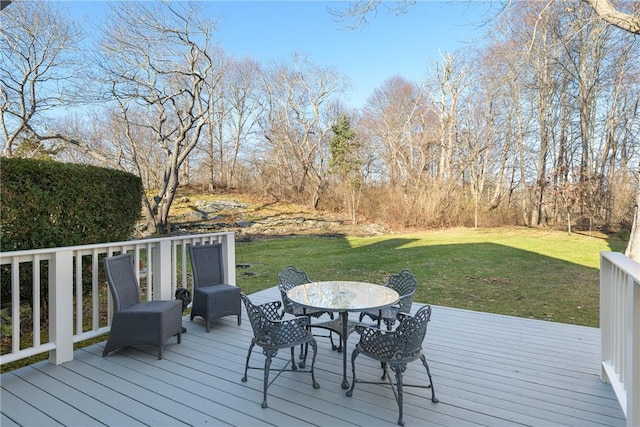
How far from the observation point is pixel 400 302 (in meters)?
3.15

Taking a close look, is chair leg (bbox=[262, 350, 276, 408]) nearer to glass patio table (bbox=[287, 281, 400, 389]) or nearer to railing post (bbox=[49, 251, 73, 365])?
glass patio table (bbox=[287, 281, 400, 389])

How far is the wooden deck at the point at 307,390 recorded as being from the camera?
223 centimetres

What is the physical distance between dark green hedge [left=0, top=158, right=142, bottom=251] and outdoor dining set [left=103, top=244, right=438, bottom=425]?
4.76ft

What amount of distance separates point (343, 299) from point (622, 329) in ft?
6.50

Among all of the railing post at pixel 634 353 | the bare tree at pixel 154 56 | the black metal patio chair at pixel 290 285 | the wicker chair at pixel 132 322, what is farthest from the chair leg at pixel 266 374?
the bare tree at pixel 154 56

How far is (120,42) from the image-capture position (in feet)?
34.2

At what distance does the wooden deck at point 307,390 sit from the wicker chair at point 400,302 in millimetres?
408

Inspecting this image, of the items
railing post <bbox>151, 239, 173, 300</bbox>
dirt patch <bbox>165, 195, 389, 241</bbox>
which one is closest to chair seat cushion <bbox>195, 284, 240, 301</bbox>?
railing post <bbox>151, 239, 173, 300</bbox>

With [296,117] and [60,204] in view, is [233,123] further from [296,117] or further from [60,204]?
[60,204]

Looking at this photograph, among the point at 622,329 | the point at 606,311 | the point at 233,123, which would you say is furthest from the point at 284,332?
the point at 233,123

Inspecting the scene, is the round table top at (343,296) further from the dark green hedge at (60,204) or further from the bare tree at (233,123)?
the bare tree at (233,123)

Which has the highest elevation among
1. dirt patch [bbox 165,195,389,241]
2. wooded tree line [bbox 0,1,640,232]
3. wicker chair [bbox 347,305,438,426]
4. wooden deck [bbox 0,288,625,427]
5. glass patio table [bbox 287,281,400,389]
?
wooded tree line [bbox 0,1,640,232]

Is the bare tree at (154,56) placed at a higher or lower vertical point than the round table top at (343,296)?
higher

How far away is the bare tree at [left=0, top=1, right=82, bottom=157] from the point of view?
9.56 meters
